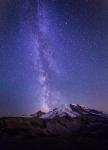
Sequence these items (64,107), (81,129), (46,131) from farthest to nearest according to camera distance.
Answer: (64,107) → (81,129) → (46,131)

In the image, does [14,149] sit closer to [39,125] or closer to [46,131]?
[46,131]

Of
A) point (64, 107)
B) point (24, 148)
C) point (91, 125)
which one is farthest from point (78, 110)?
point (24, 148)

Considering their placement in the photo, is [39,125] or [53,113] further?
[53,113]

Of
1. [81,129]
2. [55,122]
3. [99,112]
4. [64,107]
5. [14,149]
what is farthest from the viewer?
[64,107]

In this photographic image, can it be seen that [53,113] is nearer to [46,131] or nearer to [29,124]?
[29,124]

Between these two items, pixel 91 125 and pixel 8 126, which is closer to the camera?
pixel 8 126

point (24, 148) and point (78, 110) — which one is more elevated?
point (78, 110)

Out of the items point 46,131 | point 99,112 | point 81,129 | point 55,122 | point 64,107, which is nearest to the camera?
point 46,131

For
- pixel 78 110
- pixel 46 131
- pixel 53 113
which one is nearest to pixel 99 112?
pixel 78 110

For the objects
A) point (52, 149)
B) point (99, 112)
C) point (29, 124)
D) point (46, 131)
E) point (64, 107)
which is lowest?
point (52, 149)
